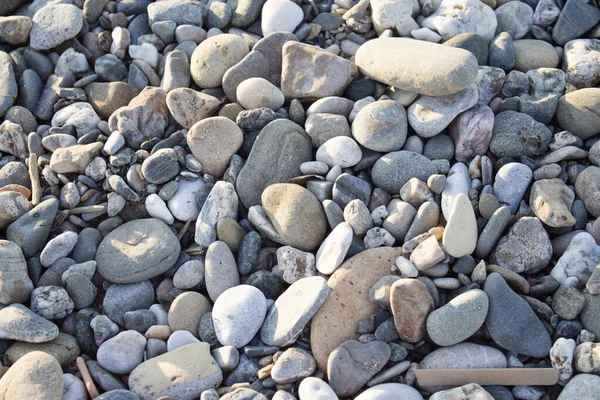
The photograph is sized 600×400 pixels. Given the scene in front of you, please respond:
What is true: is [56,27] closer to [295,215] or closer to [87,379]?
[295,215]

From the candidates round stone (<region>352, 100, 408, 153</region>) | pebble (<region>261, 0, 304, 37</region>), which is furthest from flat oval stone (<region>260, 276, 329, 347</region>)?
pebble (<region>261, 0, 304, 37</region>)

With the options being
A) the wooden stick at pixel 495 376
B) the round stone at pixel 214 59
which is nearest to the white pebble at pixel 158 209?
the round stone at pixel 214 59

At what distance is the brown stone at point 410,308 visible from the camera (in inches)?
107

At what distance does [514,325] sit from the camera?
8.84 ft

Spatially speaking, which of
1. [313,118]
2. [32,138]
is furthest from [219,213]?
[32,138]

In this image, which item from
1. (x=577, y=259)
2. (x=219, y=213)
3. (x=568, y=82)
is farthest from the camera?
(x=568, y=82)

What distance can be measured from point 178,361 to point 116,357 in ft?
1.05

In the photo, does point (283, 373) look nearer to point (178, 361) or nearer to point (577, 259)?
point (178, 361)

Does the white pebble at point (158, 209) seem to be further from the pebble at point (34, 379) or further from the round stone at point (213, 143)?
the pebble at point (34, 379)

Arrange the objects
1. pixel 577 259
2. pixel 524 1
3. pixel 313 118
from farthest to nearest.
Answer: pixel 524 1
pixel 313 118
pixel 577 259

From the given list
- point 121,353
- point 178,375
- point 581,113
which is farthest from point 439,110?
point 121,353

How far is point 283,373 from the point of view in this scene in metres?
2.68

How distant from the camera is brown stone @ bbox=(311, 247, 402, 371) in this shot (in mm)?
2797

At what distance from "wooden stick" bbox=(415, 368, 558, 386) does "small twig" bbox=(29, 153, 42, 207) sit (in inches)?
95.4
